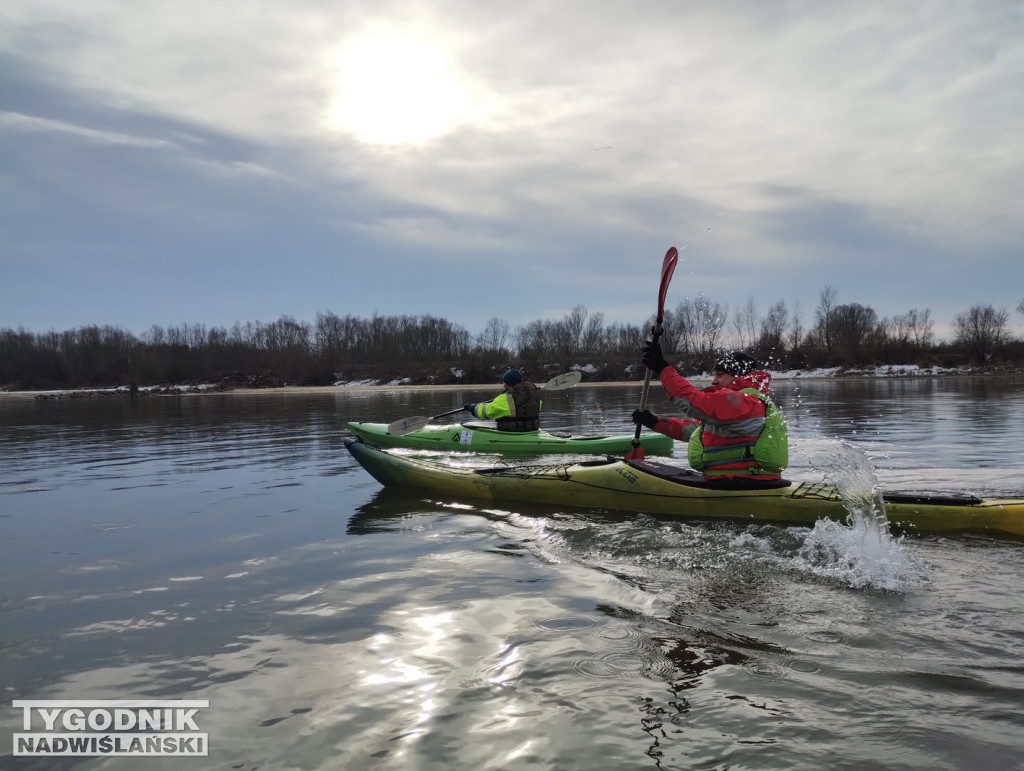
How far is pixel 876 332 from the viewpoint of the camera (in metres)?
71.1

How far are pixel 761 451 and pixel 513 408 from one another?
6.44m

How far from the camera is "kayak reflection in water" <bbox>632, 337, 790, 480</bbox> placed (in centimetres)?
689

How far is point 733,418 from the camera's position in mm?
6922

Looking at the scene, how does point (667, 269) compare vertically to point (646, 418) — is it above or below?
above

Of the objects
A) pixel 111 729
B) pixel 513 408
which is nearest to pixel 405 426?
pixel 513 408

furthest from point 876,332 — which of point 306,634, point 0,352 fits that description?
point 0,352

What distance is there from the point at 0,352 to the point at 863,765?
112 m

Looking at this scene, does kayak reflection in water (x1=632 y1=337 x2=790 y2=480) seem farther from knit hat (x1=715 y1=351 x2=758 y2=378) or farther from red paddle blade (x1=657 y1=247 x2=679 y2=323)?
red paddle blade (x1=657 y1=247 x2=679 y2=323)

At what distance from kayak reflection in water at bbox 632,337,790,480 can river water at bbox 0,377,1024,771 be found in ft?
2.24

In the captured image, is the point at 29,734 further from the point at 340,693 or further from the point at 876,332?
the point at 876,332

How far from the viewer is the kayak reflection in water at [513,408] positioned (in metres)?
13.0

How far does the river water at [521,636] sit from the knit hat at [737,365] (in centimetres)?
148

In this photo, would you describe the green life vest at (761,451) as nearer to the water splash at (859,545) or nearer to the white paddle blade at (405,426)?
the water splash at (859,545)

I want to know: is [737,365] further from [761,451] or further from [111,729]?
[111,729]
